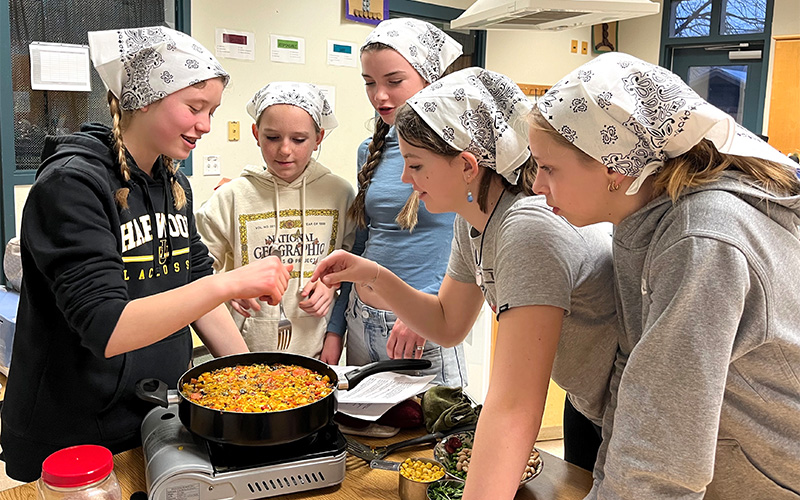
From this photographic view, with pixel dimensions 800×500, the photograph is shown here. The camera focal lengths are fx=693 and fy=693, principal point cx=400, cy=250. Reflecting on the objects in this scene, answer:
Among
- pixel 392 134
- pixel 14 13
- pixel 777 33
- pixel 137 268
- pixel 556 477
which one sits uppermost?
pixel 777 33

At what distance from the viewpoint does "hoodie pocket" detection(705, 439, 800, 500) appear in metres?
1.00

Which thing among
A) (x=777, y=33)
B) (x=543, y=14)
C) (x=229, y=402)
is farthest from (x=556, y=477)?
(x=777, y=33)

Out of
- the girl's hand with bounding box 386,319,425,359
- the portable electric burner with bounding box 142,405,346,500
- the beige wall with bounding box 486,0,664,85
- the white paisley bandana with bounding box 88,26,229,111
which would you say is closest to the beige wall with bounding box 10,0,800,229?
the beige wall with bounding box 486,0,664,85

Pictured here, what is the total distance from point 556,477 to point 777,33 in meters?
5.66

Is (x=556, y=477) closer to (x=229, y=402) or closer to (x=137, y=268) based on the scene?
(x=229, y=402)

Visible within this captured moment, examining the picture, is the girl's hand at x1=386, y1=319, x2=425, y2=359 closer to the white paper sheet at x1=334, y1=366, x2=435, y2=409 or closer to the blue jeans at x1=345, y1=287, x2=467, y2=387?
the blue jeans at x1=345, y1=287, x2=467, y2=387

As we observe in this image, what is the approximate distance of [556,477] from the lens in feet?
4.15

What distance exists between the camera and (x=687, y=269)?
883 millimetres

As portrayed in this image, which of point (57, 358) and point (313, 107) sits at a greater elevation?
point (313, 107)

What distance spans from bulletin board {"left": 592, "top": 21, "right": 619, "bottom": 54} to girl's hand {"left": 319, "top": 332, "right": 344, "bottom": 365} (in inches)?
199

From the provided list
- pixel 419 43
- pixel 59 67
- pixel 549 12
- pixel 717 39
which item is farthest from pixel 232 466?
pixel 717 39

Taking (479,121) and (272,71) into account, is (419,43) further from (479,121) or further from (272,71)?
(272,71)

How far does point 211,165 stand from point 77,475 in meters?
3.17

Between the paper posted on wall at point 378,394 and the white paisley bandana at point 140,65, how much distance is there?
710 mm
